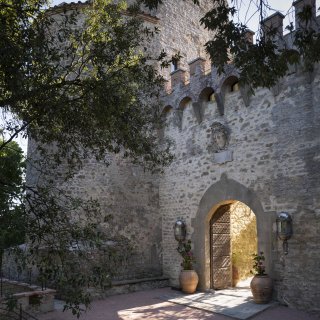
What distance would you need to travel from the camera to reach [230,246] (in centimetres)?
1135

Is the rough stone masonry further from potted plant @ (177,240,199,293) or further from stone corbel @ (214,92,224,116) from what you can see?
potted plant @ (177,240,199,293)

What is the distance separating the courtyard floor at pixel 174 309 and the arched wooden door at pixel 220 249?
0.75 m

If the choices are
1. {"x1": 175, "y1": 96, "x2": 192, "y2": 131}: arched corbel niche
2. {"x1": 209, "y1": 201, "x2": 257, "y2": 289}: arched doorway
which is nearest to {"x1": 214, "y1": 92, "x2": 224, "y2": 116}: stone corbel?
{"x1": 175, "y1": 96, "x2": 192, "y2": 131}: arched corbel niche

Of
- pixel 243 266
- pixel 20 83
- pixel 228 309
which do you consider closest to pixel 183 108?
pixel 243 266

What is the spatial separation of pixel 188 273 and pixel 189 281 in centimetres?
22

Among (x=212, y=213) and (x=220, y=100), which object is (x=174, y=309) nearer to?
(x=212, y=213)

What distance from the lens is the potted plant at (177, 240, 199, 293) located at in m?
10.3

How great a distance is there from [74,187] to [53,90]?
6168 millimetres

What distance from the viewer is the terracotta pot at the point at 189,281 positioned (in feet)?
33.7

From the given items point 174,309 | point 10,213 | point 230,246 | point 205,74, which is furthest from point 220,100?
point 10,213

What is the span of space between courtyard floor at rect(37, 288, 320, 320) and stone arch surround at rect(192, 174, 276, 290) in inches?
36.8

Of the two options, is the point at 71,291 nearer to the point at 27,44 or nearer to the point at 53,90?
the point at 53,90

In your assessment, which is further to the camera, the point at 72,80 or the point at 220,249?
the point at 220,249

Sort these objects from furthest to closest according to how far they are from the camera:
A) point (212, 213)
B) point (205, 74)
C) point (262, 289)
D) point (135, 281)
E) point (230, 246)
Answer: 1. point (230, 246)
2. point (205, 74)
3. point (135, 281)
4. point (212, 213)
5. point (262, 289)
